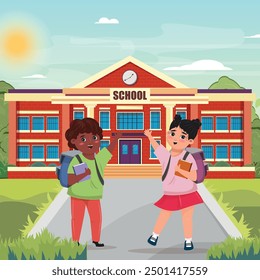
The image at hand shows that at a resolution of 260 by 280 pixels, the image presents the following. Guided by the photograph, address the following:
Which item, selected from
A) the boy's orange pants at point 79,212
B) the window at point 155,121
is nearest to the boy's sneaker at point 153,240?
the boy's orange pants at point 79,212

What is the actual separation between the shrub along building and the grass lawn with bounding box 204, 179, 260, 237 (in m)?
7.04

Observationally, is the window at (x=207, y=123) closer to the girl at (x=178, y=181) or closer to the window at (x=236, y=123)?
the window at (x=236, y=123)

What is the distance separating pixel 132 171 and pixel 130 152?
5.09 metres

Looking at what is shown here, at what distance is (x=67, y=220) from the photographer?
15.2 m

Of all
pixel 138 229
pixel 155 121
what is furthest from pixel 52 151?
pixel 138 229

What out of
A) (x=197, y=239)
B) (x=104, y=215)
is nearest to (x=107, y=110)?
(x=104, y=215)

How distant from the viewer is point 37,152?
38656 mm

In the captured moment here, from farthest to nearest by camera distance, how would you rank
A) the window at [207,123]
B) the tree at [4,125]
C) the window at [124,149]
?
1. the window at [207,123]
2. the window at [124,149]
3. the tree at [4,125]

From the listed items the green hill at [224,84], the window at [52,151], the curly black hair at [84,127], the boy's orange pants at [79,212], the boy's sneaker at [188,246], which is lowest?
the boy's sneaker at [188,246]

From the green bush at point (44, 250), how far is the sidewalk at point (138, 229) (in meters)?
0.43

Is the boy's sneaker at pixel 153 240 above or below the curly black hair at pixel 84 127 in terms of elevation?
below

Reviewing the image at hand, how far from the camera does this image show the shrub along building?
126 feet

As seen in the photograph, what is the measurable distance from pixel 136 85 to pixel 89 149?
87.1 feet

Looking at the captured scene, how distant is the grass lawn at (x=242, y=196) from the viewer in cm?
1759
